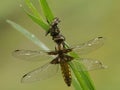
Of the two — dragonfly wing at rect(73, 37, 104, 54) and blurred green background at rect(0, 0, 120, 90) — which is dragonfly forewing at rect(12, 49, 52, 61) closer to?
dragonfly wing at rect(73, 37, 104, 54)

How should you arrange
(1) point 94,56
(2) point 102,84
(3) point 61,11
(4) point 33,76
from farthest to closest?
(3) point 61,11 → (1) point 94,56 → (2) point 102,84 → (4) point 33,76

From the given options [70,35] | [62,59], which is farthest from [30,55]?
[70,35]

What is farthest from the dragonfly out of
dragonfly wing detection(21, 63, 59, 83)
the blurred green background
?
the blurred green background

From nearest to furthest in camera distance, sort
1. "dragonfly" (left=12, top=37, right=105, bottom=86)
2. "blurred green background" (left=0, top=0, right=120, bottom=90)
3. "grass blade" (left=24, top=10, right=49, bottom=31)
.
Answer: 1. "grass blade" (left=24, top=10, right=49, bottom=31)
2. "dragonfly" (left=12, top=37, right=105, bottom=86)
3. "blurred green background" (left=0, top=0, right=120, bottom=90)

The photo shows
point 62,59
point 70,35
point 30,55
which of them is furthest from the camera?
point 70,35

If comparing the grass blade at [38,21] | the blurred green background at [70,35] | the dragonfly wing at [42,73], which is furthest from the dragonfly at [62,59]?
the blurred green background at [70,35]

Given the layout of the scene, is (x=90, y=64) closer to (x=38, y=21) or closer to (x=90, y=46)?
(x=90, y=46)

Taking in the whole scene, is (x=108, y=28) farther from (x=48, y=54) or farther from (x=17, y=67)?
(x=48, y=54)

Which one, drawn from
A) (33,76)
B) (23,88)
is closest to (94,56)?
(23,88)
